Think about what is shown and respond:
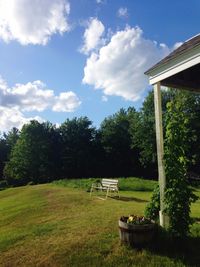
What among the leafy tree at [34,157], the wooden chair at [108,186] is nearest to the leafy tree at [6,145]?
the leafy tree at [34,157]

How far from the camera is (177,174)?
7.72 meters

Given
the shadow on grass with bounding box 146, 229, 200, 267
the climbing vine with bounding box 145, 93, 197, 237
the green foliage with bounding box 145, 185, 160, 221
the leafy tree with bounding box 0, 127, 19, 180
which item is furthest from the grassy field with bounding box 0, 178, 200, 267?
the leafy tree with bounding box 0, 127, 19, 180

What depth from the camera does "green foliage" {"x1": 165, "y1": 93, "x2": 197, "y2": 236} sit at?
7484 millimetres

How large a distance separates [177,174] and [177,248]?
5.11ft

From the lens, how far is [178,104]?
779 centimetres

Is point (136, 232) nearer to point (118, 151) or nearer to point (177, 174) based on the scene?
point (177, 174)

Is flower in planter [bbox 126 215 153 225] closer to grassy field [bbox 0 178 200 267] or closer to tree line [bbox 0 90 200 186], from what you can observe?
grassy field [bbox 0 178 200 267]

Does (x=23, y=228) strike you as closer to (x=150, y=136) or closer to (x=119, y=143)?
(x=150, y=136)

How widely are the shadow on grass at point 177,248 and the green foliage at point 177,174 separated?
7.2 inches

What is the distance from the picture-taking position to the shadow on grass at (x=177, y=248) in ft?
22.1

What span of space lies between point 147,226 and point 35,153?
46.8 m

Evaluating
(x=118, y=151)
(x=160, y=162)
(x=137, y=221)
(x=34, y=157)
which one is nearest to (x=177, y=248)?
(x=137, y=221)

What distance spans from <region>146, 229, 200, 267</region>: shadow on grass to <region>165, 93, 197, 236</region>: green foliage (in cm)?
18

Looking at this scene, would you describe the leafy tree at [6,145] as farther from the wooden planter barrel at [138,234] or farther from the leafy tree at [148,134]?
the wooden planter barrel at [138,234]
